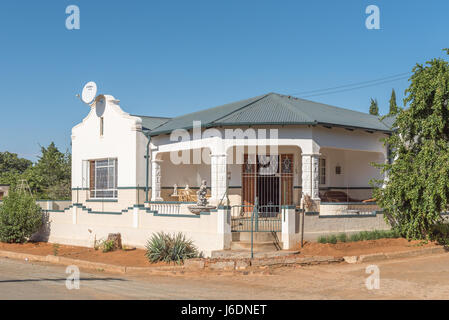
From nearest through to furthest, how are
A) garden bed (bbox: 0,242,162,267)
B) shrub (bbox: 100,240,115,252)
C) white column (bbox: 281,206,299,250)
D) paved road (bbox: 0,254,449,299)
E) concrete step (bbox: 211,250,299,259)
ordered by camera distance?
1. paved road (bbox: 0,254,449,299)
2. concrete step (bbox: 211,250,299,259)
3. white column (bbox: 281,206,299,250)
4. garden bed (bbox: 0,242,162,267)
5. shrub (bbox: 100,240,115,252)

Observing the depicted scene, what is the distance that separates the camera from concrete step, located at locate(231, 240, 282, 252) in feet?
48.2

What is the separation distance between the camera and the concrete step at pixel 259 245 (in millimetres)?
14691

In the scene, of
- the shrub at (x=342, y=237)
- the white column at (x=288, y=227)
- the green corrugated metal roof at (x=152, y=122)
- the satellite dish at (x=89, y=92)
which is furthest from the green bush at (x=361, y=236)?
the satellite dish at (x=89, y=92)

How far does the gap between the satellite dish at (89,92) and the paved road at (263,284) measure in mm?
10676

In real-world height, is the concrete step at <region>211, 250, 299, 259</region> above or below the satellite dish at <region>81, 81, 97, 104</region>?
below

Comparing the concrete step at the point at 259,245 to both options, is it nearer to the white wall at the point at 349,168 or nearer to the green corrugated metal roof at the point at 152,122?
the white wall at the point at 349,168

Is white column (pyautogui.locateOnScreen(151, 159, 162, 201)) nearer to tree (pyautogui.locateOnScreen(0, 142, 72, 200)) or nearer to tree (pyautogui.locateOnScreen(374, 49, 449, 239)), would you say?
tree (pyautogui.locateOnScreen(374, 49, 449, 239))

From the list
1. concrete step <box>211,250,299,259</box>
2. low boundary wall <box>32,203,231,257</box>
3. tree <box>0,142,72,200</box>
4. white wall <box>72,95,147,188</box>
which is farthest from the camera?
tree <box>0,142,72,200</box>

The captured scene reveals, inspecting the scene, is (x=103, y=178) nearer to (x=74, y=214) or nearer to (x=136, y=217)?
(x=74, y=214)

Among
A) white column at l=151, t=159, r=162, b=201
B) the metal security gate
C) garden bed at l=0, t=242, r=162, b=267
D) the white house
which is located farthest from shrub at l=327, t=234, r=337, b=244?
white column at l=151, t=159, r=162, b=201

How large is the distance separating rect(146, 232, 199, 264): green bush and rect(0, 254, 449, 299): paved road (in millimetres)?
1550

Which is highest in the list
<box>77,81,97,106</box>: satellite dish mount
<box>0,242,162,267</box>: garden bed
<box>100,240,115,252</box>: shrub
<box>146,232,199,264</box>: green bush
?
<box>77,81,97,106</box>: satellite dish mount
